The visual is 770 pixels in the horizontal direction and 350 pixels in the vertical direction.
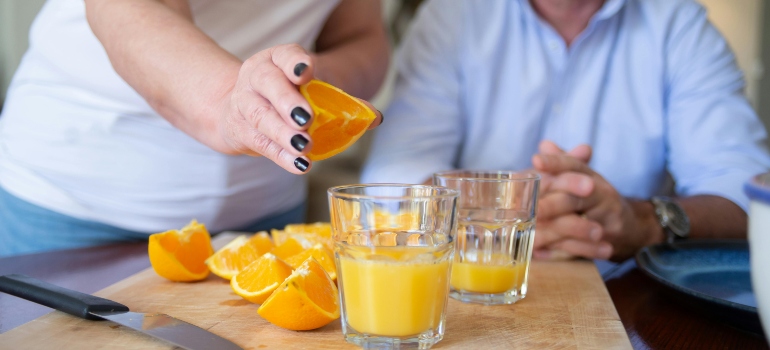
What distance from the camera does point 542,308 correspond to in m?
0.83

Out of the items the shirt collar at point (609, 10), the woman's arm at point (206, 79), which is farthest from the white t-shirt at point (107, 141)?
the shirt collar at point (609, 10)

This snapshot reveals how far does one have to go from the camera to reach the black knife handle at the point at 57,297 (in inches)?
29.1

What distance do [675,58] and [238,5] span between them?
3.65 feet

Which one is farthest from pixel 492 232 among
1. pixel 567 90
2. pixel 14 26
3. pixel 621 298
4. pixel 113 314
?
pixel 14 26

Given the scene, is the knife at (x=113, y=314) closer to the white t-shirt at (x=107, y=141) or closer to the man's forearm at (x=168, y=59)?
the man's forearm at (x=168, y=59)

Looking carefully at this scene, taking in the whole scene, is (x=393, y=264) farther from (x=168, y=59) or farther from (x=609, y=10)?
(x=609, y=10)

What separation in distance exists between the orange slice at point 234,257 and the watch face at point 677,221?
85 centimetres

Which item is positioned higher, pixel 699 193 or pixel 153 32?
pixel 153 32

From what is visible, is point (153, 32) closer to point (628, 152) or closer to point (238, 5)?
point (238, 5)

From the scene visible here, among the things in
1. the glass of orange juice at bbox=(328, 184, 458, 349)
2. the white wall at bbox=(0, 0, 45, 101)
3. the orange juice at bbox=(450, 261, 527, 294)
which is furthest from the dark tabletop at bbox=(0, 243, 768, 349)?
the white wall at bbox=(0, 0, 45, 101)

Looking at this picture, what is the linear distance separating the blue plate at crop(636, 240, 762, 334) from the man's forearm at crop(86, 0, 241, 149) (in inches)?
25.2

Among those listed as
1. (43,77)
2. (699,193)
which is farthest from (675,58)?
(43,77)

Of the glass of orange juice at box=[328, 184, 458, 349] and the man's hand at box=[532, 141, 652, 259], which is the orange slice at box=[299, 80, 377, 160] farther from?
the man's hand at box=[532, 141, 652, 259]

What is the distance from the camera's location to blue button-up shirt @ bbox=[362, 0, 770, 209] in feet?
5.34
